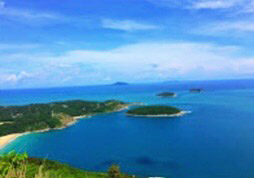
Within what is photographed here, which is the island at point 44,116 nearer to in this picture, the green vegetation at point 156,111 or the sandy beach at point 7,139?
the sandy beach at point 7,139

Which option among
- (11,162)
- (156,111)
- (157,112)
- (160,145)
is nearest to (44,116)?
(156,111)

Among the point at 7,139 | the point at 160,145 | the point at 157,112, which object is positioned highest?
the point at 157,112

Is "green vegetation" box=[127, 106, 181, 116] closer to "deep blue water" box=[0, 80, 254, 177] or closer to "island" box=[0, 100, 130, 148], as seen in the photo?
"deep blue water" box=[0, 80, 254, 177]

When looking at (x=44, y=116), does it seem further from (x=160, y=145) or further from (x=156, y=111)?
(x=160, y=145)

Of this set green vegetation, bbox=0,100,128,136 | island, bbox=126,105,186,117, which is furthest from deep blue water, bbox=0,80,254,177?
island, bbox=126,105,186,117

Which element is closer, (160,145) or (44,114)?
(160,145)

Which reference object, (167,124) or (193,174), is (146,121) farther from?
(193,174)

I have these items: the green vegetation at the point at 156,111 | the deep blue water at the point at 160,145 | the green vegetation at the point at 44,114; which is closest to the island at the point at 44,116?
the green vegetation at the point at 44,114
